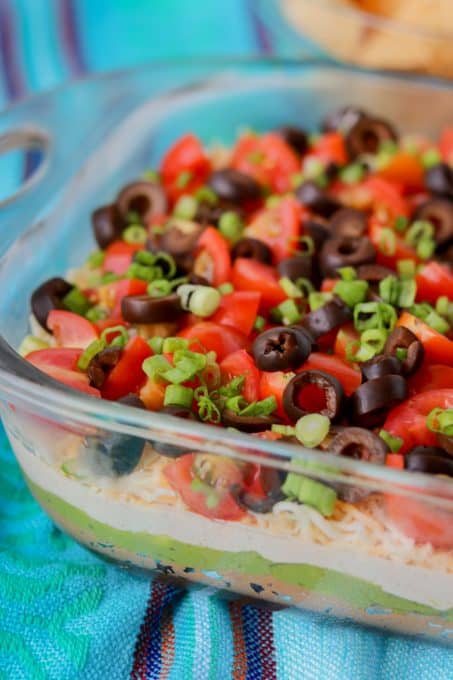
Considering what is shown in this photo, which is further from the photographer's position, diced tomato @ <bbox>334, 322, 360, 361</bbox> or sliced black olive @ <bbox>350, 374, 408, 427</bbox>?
diced tomato @ <bbox>334, 322, 360, 361</bbox>

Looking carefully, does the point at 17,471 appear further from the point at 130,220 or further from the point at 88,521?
the point at 130,220

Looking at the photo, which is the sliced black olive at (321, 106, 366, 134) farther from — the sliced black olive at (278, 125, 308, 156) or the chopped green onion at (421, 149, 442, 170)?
the chopped green onion at (421, 149, 442, 170)

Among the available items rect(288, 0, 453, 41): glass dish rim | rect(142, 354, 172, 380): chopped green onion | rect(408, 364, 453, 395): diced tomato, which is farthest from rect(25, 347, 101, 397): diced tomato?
rect(288, 0, 453, 41): glass dish rim


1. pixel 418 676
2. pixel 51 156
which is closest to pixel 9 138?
pixel 51 156

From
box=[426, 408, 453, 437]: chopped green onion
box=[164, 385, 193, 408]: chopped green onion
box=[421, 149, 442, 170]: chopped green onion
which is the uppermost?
box=[164, 385, 193, 408]: chopped green onion

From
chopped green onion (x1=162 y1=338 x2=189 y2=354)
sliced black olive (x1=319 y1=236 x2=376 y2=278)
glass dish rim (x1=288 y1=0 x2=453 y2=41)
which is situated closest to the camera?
chopped green onion (x1=162 y1=338 x2=189 y2=354)

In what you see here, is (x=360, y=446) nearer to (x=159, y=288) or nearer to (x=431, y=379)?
(x=431, y=379)

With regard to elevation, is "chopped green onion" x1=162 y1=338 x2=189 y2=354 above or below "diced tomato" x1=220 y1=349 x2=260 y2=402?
above
